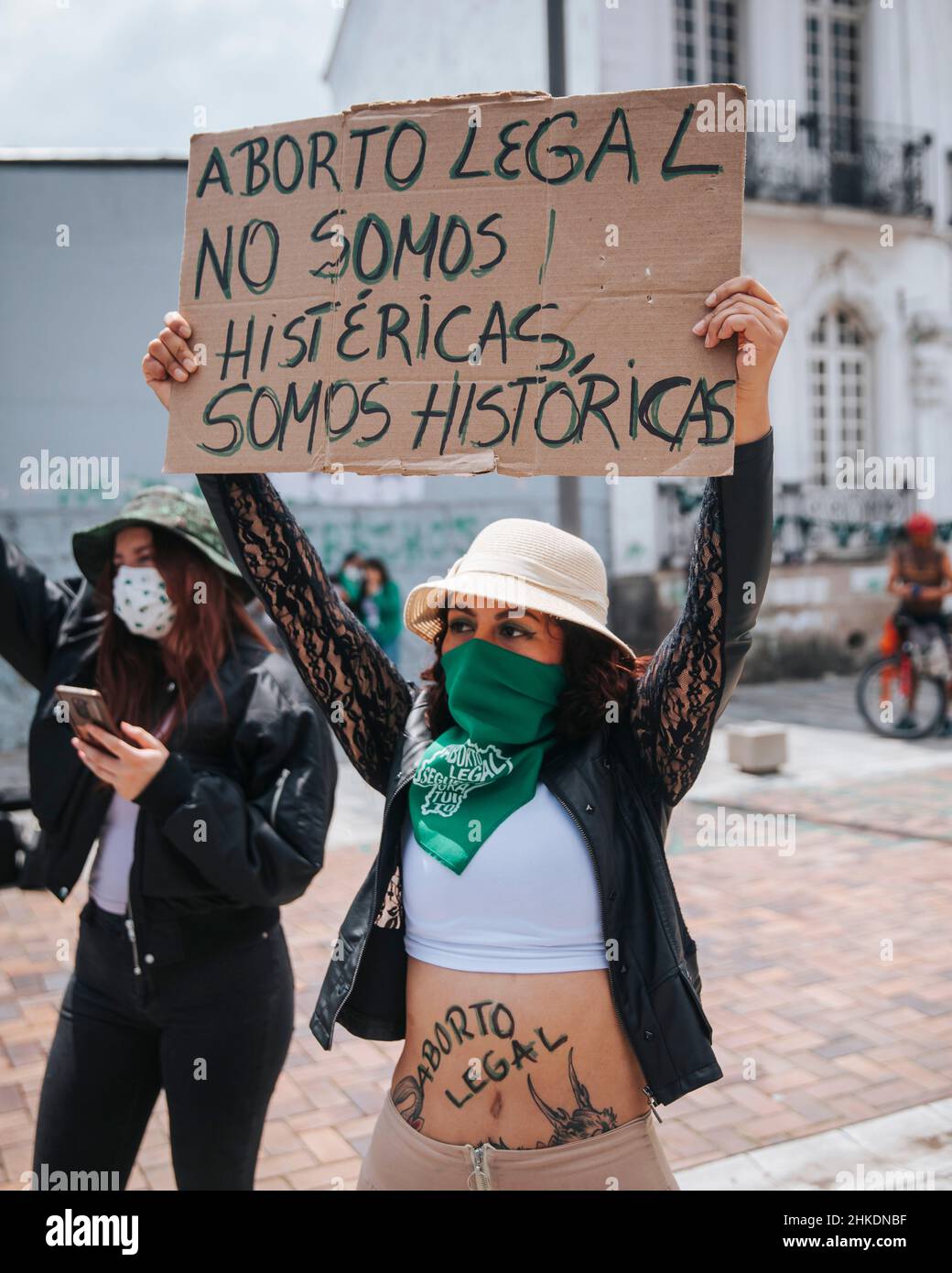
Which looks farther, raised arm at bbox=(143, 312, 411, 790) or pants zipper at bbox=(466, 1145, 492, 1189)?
raised arm at bbox=(143, 312, 411, 790)

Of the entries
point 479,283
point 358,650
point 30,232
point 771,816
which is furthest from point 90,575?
point 30,232

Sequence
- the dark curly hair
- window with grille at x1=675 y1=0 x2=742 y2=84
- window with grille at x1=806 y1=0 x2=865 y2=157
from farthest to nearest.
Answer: window with grille at x1=806 y1=0 x2=865 y2=157
window with grille at x1=675 y1=0 x2=742 y2=84
the dark curly hair

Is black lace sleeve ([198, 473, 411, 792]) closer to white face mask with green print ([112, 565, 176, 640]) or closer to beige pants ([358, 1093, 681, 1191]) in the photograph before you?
white face mask with green print ([112, 565, 176, 640])

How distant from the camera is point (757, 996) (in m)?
4.96

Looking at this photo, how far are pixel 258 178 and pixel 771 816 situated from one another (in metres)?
6.77

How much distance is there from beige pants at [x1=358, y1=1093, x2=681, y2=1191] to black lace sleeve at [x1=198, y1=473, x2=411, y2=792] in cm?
70

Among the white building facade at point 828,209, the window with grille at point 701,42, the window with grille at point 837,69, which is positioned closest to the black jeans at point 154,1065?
the white building facade at point 828,209

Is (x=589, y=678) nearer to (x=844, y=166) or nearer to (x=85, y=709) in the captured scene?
(x=85, y=709)

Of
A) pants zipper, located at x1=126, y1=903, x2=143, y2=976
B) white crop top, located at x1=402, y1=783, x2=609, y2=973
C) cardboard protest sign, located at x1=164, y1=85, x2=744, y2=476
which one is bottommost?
pants zipper, located at x1=126, y1=903, x2=143, y2=976

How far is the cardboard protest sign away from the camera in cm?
186

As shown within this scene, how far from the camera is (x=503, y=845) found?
198cm

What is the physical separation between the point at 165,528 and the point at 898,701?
9.43 metres

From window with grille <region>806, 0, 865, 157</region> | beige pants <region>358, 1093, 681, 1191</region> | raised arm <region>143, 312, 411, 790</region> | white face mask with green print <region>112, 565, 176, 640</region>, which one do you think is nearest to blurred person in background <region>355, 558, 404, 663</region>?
white face mask with green print <region>112, 565, 176, 640</region>

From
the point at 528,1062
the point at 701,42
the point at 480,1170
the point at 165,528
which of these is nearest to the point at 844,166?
the point at 701,42
